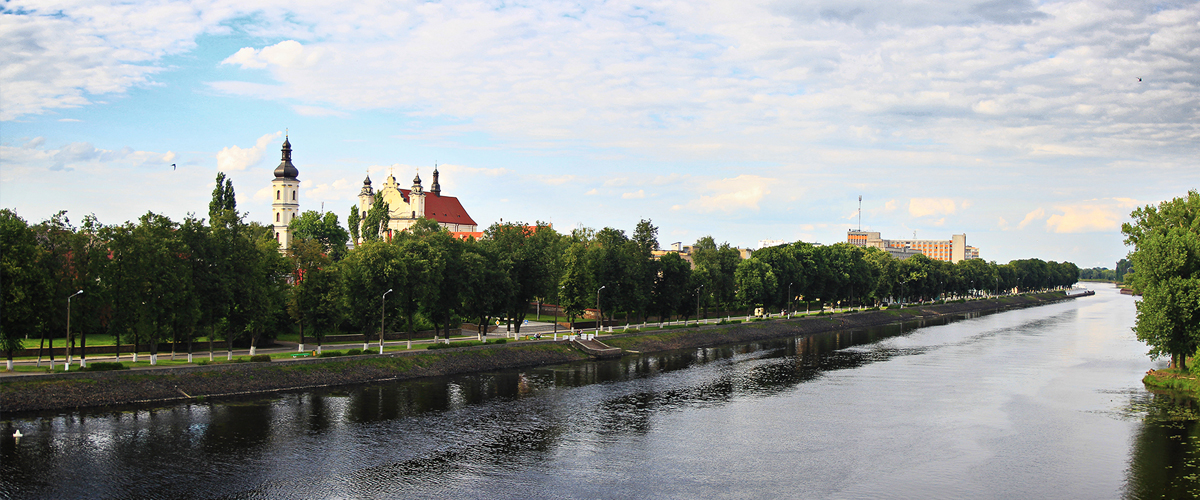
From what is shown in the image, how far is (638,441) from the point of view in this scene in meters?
48.8

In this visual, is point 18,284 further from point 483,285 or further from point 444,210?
point 444,210

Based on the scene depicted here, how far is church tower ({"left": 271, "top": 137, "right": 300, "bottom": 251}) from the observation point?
13512 centimetres

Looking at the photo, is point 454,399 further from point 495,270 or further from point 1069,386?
point 1069,386

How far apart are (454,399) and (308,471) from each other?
2048 cm

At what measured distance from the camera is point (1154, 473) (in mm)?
42219

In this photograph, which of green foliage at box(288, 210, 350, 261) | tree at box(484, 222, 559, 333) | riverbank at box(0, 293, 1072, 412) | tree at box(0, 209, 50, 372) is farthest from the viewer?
green foliage at box(288, 210, 350, 261)

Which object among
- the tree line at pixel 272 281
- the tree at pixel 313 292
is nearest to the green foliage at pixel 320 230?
the tree line at pixel 272 281

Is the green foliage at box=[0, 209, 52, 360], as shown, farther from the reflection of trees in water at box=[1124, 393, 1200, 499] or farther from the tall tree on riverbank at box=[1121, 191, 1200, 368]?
the tall tree on riverbank at box=[1121, 191, 1200, 368]

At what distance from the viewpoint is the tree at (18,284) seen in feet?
172

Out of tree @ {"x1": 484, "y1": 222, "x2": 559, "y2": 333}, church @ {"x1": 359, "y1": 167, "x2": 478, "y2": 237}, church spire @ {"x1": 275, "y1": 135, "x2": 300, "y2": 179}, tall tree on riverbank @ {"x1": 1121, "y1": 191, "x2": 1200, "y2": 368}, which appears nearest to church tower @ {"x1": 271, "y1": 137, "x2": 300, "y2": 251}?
church spire @ {"x1": 275, "y1": 135, "x2": 300, "y2": 179}

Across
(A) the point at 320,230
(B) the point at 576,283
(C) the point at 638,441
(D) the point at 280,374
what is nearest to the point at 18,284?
(D) the point at 280,374

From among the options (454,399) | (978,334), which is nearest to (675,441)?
(454,399)

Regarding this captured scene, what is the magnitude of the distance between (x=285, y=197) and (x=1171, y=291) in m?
123

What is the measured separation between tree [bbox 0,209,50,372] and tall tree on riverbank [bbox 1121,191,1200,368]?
272ft
